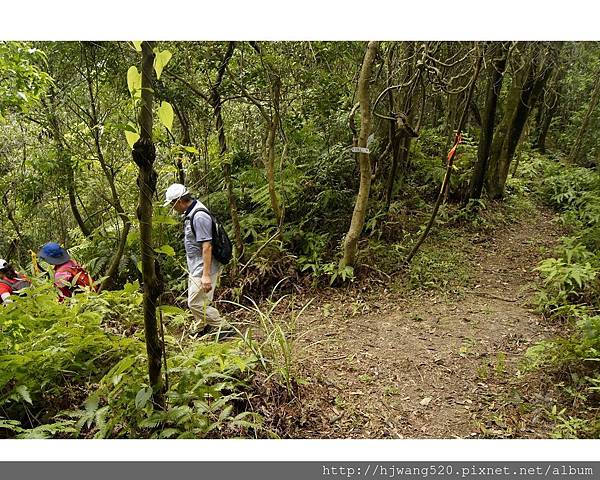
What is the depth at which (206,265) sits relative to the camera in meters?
4.63

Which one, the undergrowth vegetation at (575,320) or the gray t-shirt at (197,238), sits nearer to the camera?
the undergrowth vegetation at (575,320)

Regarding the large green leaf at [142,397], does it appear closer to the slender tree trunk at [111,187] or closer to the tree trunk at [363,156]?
the tree trunk at [363,156]

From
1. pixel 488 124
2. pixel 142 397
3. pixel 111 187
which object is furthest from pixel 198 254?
pixel 488 124

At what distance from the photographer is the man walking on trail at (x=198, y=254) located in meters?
4.59

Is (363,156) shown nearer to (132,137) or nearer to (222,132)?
(222,132)

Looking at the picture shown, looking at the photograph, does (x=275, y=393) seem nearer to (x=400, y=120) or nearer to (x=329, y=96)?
(x=400, y=120)

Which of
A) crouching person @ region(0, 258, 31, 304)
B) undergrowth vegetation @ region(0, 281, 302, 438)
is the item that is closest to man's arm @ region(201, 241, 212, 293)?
undergrowth vegetation @ region(0, 281, 302, 438)

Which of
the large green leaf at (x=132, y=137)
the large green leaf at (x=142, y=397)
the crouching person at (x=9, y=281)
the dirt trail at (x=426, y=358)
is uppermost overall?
the large green leaf at (x=132, y=137)

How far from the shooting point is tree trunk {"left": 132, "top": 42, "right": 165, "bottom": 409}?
84.4 inches

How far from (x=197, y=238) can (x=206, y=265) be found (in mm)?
293

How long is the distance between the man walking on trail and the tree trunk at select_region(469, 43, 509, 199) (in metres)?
5.80

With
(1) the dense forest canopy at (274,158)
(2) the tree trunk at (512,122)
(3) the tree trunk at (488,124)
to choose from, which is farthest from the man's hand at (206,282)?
(2) the tree trunk at (512,122)

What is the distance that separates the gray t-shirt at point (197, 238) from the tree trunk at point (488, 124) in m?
5.82

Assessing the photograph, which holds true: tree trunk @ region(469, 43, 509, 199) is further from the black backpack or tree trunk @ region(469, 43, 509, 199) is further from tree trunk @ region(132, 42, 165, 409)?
tree trunk @ region(132, 42, 165, 409)
